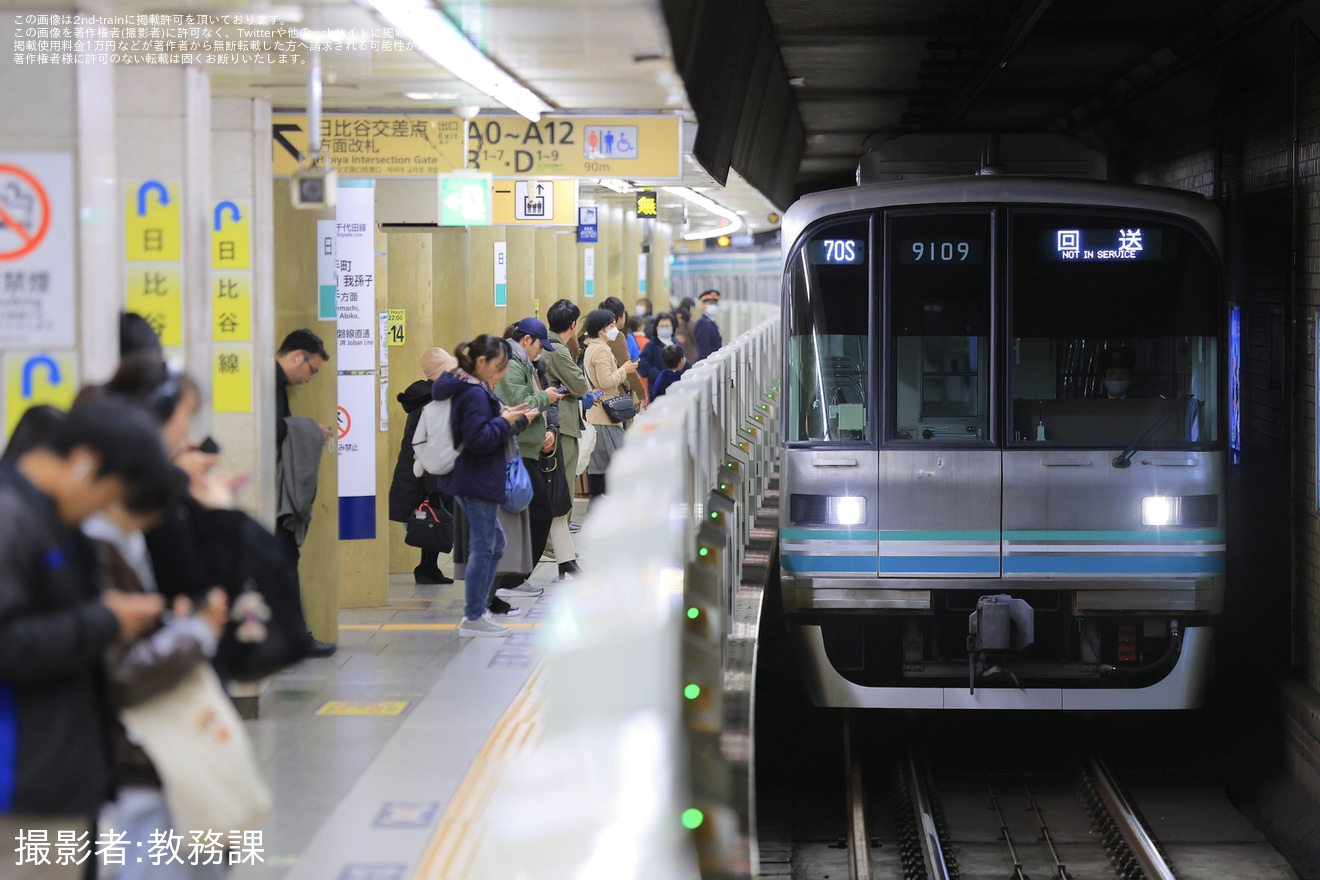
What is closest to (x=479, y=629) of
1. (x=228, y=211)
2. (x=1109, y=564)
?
(x=228, y=211)

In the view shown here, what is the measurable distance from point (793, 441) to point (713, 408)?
1016mm

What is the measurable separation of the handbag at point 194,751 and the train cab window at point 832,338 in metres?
5.63

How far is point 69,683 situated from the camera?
3113mm

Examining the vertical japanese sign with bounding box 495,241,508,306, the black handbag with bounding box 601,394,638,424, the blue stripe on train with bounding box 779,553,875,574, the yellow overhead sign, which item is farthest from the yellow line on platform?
the vertical japanese sign with bounding box 495,241,508,306

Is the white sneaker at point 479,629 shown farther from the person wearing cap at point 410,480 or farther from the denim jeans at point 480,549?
the person wearing cap at point 410,480

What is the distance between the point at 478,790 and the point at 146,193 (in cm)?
255

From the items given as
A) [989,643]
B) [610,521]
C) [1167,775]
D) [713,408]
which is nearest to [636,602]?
[610,521]

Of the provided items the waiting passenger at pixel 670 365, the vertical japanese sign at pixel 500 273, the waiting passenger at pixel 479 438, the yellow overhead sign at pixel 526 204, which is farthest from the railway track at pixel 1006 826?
the vertical japanese sign at pixel 500 273

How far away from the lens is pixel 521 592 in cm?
1052

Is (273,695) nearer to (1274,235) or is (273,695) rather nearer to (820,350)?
(820,350)

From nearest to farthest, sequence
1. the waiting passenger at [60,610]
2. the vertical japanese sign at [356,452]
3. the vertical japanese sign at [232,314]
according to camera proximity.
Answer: the waiting passenger at [60,610]
the vertical japanese sign at [232,314]
the vertical japanese sign at [356,452]

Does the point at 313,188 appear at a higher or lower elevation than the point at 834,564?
higher

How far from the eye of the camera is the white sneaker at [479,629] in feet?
29.3

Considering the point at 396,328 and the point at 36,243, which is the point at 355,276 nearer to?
the point at 396,328
